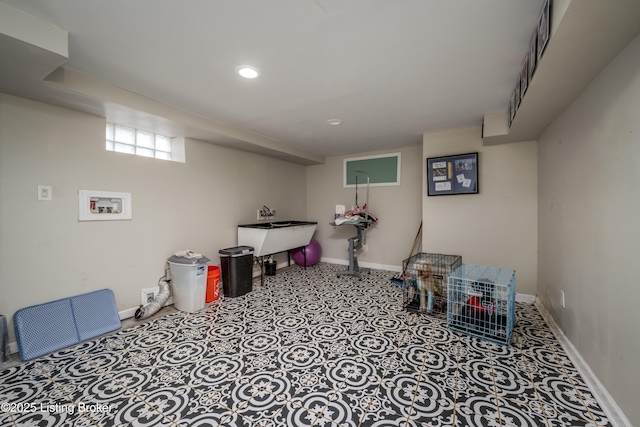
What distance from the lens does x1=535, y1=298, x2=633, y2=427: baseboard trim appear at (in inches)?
55.8

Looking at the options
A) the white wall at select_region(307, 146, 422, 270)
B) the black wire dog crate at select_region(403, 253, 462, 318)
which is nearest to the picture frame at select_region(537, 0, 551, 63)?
the black wire dog crate at select_region(403, 253, 462, 318)

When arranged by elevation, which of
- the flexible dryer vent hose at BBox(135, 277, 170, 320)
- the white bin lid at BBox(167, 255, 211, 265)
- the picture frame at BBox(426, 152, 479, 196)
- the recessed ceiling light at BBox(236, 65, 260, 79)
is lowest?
the flexible dryer vent hose at BBox(135, 277, 170, 320)

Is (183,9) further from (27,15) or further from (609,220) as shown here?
(609,220)

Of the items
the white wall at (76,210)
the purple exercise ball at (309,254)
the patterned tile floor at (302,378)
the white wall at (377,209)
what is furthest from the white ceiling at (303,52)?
the purple exercise ball at (309,254)

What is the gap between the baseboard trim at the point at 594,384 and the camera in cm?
142

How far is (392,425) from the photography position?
1.44 metres

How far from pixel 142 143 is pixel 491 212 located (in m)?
4.57

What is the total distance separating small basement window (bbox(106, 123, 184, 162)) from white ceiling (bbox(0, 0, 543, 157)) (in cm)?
51

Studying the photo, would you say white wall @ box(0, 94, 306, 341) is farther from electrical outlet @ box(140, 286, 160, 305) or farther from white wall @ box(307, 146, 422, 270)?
white wall @ box(307, 146, 422, 270)

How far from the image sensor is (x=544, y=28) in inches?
54.9

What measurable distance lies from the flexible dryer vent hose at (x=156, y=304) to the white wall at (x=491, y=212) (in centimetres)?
355

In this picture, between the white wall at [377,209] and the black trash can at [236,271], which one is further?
the white wall at [377,209]

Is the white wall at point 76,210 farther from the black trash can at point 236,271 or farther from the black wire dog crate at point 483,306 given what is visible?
the black wire dog crate at point 483,306

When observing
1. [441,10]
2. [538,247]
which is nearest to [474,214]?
[538,247]
